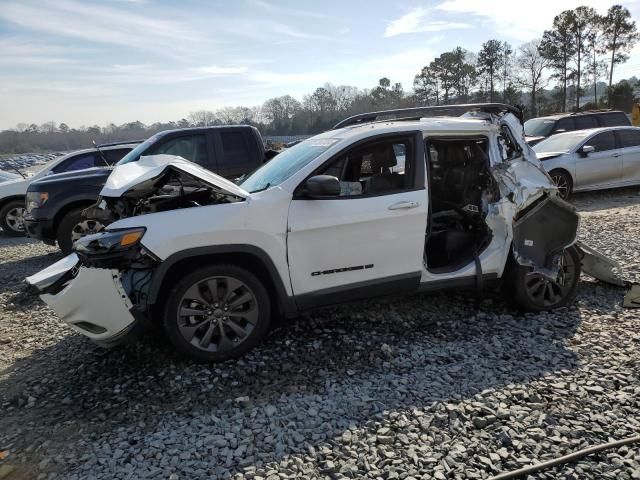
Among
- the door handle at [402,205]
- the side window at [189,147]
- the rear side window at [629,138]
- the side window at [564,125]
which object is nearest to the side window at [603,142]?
the rear side window at [629,138]

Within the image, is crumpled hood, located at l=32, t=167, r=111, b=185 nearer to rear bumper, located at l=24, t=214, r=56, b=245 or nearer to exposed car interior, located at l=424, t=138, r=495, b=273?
rear bumper, located at l=24, t=214, r=56, b=245

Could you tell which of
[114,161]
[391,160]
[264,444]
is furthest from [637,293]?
[114,161]

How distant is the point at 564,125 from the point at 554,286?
1214 cm

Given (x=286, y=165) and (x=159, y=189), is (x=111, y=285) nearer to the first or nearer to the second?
(x=159, y=189)

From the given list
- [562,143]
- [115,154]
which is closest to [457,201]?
[562,143]

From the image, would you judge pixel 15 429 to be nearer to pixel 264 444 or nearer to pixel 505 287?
pixel 264 444

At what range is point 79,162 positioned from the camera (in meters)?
10.0

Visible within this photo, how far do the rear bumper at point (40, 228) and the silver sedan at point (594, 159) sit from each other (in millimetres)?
9650

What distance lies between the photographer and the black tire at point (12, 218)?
1027 centimetres

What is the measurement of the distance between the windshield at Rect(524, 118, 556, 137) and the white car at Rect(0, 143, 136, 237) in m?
11.9

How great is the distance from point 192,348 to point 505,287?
2894 mm

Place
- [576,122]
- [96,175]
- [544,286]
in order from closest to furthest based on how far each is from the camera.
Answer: [544,286], [96,175], [576,122]

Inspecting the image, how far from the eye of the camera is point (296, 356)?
3.76 meters

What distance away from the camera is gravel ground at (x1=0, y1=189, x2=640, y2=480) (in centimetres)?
262
